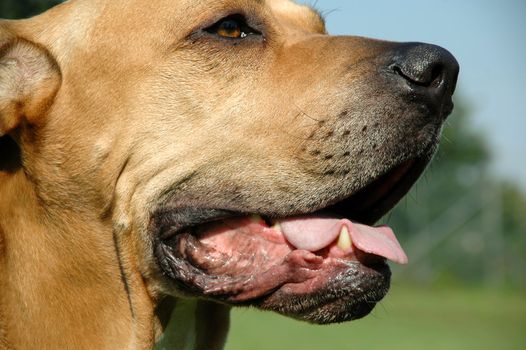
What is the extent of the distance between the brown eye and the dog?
5cm

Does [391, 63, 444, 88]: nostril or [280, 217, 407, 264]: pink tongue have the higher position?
[391, 63, 444, 88]: nostril

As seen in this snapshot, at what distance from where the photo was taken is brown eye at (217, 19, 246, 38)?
381 cm

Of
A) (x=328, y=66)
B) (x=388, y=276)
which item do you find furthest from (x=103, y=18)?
(x=388, y=276)

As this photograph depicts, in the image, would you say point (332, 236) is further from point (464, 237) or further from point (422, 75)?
point (464, 237)

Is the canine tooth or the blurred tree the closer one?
the canine tooth

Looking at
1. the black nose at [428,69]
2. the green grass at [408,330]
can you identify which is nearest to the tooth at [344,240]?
the black nose at [428,69]

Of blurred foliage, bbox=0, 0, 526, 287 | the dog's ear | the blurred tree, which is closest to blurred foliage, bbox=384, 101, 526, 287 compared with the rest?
blurred foliage, bbox=0, 0, 526, 287

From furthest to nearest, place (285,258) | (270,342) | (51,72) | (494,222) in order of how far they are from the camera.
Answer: (494,222) → (270,342) → (51,72) → (285,258)

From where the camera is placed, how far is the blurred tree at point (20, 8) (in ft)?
18.2

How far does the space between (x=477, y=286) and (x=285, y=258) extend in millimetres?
23482

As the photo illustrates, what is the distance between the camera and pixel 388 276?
11.4 feet

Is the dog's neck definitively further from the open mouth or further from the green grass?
the green grass

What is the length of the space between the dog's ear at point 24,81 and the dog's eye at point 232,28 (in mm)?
756

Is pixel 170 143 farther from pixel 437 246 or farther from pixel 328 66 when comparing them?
pixel 437 246
